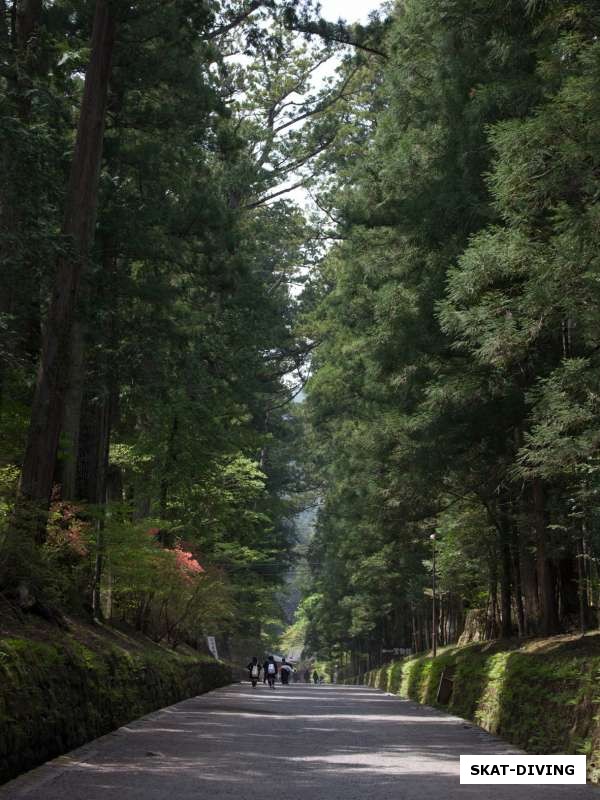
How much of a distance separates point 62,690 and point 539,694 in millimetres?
6224

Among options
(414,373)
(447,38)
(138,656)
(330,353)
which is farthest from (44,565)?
(330,353)

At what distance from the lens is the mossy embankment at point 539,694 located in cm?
1196

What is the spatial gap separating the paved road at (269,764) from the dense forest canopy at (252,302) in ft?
9.81

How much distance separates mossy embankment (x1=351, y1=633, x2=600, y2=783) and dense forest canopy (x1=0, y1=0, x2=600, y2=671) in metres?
1.57

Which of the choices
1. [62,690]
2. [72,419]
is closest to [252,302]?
[72,419]

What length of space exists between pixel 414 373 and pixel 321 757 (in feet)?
36.1

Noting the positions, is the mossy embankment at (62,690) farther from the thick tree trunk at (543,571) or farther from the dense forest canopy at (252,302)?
the thick tree trunk at (543,571)

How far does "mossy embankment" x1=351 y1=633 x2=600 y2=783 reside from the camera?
12.0 metres

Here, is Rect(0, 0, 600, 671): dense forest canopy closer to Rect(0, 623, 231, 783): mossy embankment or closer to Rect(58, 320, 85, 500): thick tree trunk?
Rect(58, 320, 85, 500): thick tree trunk

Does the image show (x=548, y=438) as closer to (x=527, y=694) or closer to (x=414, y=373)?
Answer: (x=527, y=694)

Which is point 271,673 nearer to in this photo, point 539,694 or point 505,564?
point 505,564

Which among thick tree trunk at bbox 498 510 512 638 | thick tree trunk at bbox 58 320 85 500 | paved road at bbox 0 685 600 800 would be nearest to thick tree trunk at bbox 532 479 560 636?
paved road at bbox 0 685 600 800

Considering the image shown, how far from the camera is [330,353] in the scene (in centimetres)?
4059

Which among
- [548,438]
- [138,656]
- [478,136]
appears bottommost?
[138,656]
